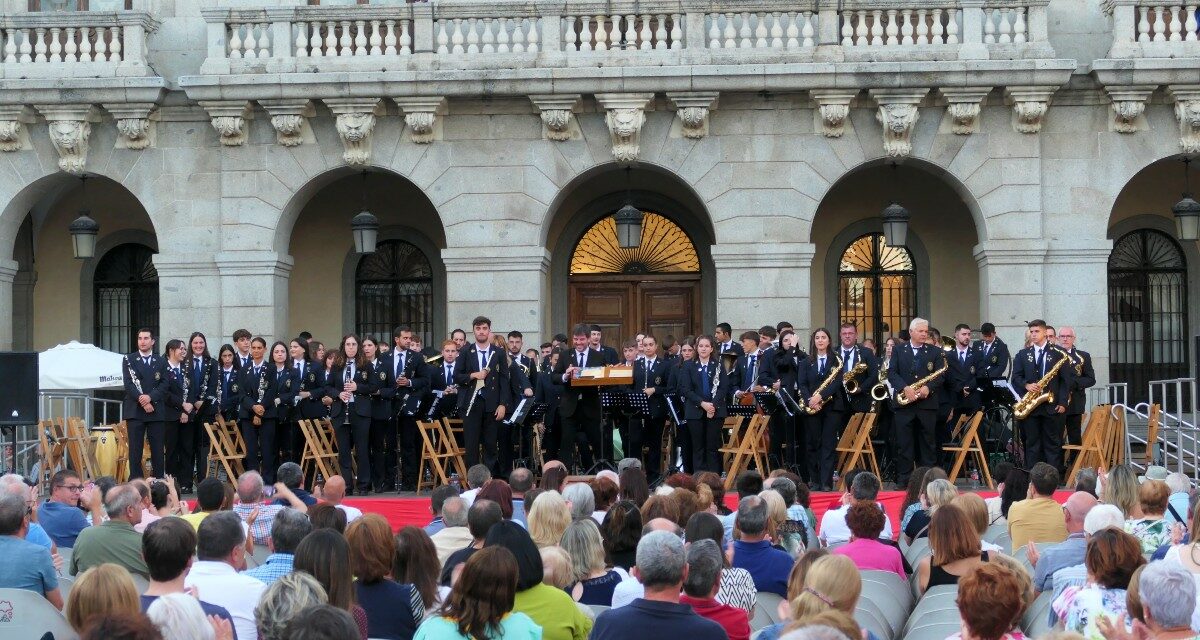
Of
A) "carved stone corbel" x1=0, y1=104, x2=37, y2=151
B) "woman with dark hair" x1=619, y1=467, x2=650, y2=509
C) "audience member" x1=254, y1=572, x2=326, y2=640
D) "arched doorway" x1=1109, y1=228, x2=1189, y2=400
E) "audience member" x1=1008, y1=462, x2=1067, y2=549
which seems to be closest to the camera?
"audience member" x1=254, y1=572, x2=326, y2=640

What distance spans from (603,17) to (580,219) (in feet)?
12.8

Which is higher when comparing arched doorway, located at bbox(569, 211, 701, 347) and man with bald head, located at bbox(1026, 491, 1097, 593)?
arched doorway, located at bbox(569, 211, 701, 347)

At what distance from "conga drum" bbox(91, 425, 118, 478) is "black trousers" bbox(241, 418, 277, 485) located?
1.96 m

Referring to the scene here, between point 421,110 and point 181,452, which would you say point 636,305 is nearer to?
point 421,110

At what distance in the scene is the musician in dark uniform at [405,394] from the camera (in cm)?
1786

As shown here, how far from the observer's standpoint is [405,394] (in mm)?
17938

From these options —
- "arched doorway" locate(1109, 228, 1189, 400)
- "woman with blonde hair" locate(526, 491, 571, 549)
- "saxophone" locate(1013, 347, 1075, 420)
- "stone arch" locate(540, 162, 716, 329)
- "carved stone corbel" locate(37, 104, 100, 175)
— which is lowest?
"woman with blonde hair" locate(526, 491, 571, 549)

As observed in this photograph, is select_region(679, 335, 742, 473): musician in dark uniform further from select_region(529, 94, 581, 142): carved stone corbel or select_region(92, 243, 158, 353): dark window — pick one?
select_region(92, 243, 158, 353): dark window

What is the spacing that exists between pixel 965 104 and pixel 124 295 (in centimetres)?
1299

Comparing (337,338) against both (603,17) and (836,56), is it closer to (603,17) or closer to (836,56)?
(603,17)

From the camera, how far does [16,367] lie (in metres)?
16.8

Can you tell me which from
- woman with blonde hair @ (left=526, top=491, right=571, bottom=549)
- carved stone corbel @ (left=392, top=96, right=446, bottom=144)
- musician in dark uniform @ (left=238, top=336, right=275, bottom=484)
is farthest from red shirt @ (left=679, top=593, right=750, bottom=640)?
carved stone corbel @ (left=392, top=96, right=446, bottom=144)

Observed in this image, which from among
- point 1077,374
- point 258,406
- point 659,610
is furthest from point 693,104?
point 659,610

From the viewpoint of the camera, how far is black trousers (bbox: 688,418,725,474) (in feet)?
57.6
